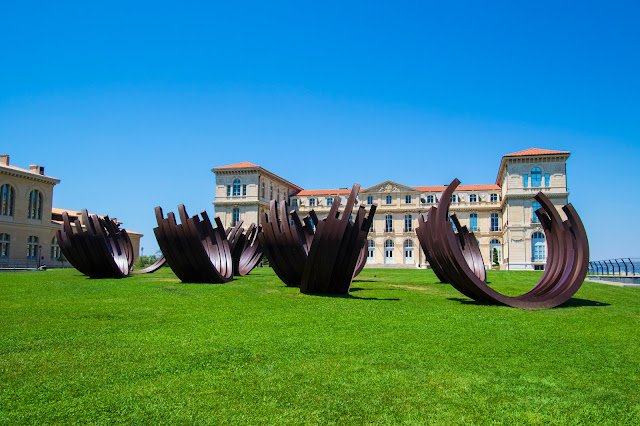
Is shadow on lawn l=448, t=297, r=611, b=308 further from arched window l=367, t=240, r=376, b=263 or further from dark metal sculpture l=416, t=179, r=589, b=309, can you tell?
arched window l=367, t=240, r=376, b=263

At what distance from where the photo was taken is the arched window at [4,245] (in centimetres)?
4594

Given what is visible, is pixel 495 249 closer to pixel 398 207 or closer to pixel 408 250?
pixel 408 250

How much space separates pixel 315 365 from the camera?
6410 mm

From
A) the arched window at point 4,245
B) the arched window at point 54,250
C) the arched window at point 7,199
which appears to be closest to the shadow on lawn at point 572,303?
the arched window at point 4,245

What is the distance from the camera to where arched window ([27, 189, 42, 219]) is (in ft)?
162

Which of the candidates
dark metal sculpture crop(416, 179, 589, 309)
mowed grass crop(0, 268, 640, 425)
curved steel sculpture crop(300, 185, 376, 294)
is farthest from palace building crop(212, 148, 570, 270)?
mowed grass crop(0, 268, 640, 425)

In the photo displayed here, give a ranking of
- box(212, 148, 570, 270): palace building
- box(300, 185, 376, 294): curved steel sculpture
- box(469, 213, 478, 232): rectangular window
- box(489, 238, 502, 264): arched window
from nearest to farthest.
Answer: box(300, 185, 376, 294): curved steel sculpture, box(489, 238, 502, 264): arched window, box(212, 148, 570, 270): palace building, box(469, 213, 478, 232): rectangular window

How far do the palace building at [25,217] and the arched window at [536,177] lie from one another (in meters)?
49.0

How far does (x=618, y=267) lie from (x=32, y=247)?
51.1 meters

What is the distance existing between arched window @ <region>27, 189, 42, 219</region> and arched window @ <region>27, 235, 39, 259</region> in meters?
2.19

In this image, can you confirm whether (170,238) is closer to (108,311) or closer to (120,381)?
(108,311)

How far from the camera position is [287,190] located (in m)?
70.9

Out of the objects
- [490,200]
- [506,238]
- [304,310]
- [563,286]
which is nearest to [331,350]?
[304,310]

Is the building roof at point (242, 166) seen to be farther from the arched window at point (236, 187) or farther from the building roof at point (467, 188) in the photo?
the building roof at point (467, 188)
